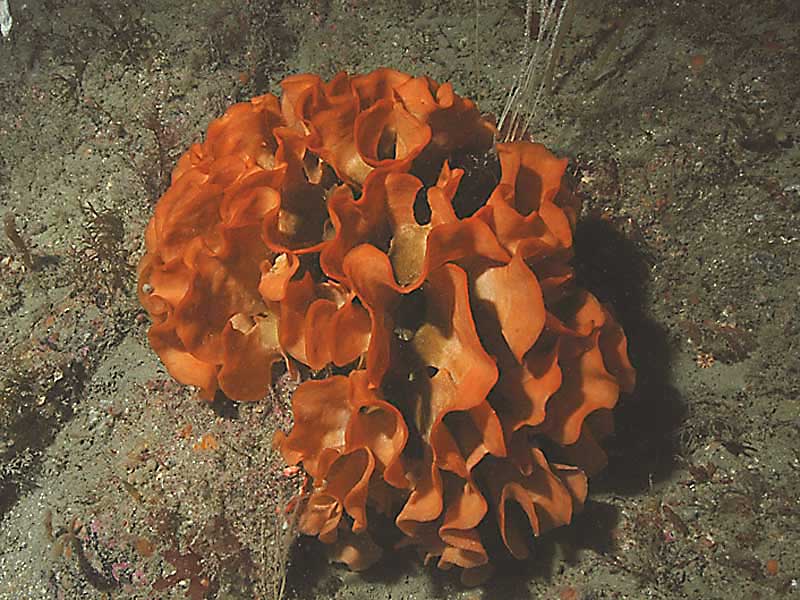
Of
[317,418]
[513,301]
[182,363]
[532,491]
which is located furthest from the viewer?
[182,363]

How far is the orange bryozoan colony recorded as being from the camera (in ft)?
7.41

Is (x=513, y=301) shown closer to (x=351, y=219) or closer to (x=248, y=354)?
(x=351, y=219)

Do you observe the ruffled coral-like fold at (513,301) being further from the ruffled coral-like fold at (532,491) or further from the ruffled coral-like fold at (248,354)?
the ruffled coral-like fold at (248,354)

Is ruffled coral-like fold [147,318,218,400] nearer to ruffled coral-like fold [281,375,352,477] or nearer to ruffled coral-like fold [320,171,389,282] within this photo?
ruffled coral-like fold [281,375,352,477]

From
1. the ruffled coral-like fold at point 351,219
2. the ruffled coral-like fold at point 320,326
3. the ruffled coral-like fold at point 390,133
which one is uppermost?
the ruffled coral-like fold at point 390,133

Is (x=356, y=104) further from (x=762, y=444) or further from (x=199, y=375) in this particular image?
(x=762, y=444)

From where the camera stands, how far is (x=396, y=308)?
7.95ft

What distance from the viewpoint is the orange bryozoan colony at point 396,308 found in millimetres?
2260

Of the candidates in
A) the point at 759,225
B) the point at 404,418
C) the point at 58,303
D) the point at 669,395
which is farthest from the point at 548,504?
the point at 58,303

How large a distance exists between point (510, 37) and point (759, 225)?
4.88ft

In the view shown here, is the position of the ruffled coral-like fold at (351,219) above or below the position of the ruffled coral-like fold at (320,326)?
above

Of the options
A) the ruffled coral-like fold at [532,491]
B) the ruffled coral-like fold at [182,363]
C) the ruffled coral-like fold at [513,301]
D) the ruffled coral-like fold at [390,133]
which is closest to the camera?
the ruffled coral-like fold at [513,301]

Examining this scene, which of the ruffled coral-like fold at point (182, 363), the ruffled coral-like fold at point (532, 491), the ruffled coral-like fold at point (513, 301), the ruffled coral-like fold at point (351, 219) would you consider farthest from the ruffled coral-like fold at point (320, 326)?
the ruffled coral-like fold at point (532, 491)

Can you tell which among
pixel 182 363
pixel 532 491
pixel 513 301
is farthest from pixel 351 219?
pixel 532 491
